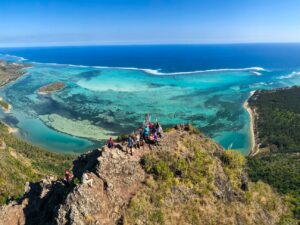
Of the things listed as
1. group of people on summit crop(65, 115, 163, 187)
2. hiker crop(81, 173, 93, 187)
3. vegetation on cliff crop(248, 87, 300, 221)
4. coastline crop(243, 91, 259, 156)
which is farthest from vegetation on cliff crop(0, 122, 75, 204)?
coastline crop(243, 91, 259, 156)

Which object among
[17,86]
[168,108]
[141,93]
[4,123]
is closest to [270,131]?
[168,108]

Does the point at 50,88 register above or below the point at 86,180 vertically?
below

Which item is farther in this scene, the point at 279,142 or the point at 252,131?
the point at 252,131

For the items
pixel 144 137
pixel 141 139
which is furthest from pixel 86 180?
pixel 144 137

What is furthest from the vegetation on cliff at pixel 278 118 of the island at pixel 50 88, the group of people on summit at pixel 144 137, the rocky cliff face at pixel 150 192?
the island at pixel 50 88

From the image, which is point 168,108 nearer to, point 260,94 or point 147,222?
point 260,94

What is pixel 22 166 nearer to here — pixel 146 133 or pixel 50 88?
pixel 146 133
